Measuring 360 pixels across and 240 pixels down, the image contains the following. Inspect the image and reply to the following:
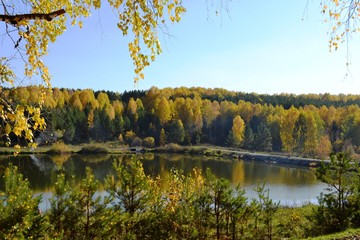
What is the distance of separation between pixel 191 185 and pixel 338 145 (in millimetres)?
55079

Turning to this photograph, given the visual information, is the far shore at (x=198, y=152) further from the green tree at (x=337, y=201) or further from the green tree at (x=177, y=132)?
the green tree at (x=337, y=201)

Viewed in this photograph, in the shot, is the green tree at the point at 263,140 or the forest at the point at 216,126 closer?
the forest at the point at 216,126

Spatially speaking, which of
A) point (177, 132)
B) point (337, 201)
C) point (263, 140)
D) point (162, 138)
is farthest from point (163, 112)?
point (337, 201)

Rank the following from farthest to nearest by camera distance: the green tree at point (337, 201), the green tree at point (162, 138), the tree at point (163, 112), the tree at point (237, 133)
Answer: the tree at point (163, 112), the green tree at point (162, 138), the tree at point (237, 133), the green tree at point (337, 201)

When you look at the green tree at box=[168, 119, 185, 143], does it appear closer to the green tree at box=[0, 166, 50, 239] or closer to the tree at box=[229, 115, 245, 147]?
the tree at box=[229, 115, 245, 147]

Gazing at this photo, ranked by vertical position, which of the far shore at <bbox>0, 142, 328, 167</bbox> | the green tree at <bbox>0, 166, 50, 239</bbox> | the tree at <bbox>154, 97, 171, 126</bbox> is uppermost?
the green tree at <bbox>0, 166, 50, 239</bbox>

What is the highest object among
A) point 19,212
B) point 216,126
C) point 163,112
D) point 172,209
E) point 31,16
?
point 31,16

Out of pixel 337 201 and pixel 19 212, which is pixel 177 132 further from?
pixel 19 212

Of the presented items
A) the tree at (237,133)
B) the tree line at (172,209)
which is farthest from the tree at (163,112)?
the tree line at (172,209)

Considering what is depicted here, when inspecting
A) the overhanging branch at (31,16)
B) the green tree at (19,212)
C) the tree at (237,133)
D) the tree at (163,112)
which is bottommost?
the tree at (237,133)

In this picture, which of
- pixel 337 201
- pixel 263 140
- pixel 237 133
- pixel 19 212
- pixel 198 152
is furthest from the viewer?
pixel 237 133

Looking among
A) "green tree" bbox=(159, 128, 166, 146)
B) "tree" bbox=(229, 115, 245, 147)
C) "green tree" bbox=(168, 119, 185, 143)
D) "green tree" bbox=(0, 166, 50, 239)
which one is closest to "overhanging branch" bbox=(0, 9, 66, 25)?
"green tree" bbox=(0, 166, 50, 239)

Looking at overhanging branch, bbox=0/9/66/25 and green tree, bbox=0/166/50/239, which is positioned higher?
overhanging branch, bbox=0/9/66/25

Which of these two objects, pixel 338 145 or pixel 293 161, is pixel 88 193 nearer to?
pixel 293 161
